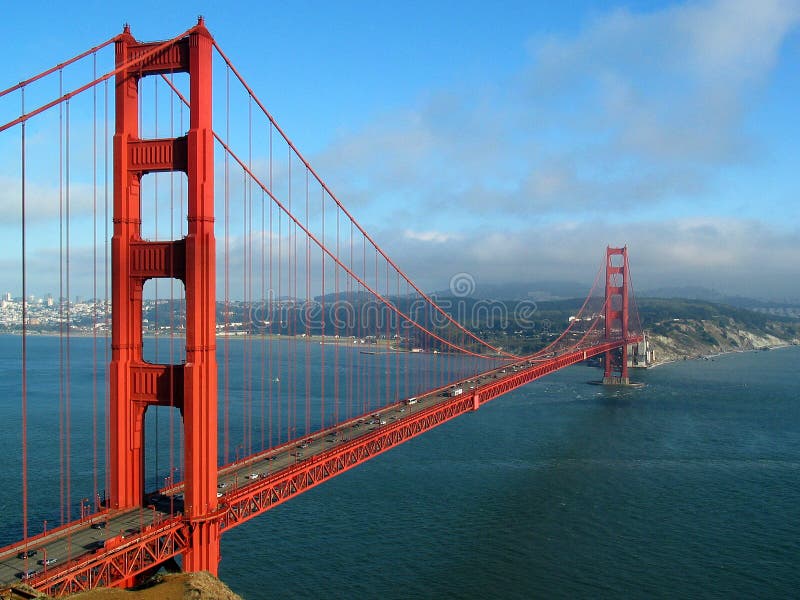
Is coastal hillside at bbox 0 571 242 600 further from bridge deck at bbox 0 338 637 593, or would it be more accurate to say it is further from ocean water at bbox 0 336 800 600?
ocean water at bbox 0 336 800 600

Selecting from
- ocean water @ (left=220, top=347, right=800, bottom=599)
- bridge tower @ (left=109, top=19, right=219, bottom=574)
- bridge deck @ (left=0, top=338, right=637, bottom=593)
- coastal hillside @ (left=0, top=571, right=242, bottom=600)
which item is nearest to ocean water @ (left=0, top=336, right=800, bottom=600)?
ocean water @ (left=220, top=347, right=800, bottom=599)

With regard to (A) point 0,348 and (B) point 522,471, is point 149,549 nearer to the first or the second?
(B) point 522,471

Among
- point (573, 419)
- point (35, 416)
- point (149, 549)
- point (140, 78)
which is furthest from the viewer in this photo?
point (573, 419)

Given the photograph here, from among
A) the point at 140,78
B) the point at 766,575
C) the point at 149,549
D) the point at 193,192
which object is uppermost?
the point at 140,78

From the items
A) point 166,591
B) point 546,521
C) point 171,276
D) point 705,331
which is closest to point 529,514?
point 546,521

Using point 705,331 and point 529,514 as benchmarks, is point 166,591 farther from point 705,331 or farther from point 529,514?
point 705,331

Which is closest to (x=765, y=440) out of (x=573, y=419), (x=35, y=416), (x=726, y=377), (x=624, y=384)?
(x=573, y=419)
